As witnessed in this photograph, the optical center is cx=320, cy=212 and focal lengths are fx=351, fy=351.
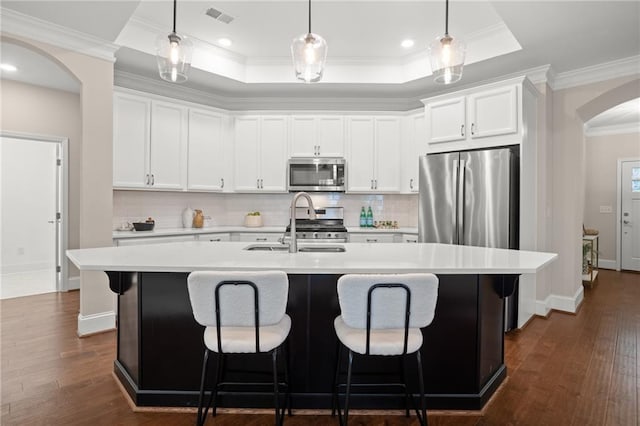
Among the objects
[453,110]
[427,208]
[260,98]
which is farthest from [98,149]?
[453,110]

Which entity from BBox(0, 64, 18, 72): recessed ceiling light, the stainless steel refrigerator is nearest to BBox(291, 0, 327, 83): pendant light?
the stainless steel refrigerator

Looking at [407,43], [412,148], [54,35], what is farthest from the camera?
[412,148]

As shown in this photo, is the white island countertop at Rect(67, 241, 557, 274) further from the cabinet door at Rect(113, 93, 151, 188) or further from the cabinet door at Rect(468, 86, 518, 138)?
the cabinet door at Rect(113, 93, 151, 188)

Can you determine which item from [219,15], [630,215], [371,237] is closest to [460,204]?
[371,237]

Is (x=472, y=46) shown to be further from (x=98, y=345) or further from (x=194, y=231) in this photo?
(x=98, y=345)

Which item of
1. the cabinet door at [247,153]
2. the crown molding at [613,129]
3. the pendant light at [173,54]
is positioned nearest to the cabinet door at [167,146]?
the cabinet door at [247,153]

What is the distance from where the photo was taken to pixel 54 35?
306 centimetres

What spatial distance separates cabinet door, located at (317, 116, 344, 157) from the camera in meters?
4.86

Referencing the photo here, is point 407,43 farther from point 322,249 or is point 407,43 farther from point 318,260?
point 318,260

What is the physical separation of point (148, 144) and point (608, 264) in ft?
27.3

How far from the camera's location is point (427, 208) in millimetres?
4023

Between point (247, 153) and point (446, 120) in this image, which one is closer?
point (446, 120)

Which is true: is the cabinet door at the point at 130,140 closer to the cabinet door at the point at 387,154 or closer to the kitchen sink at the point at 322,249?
the kitchen sink at the point at 322,249

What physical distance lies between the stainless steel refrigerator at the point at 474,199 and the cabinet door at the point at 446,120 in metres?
0.24
